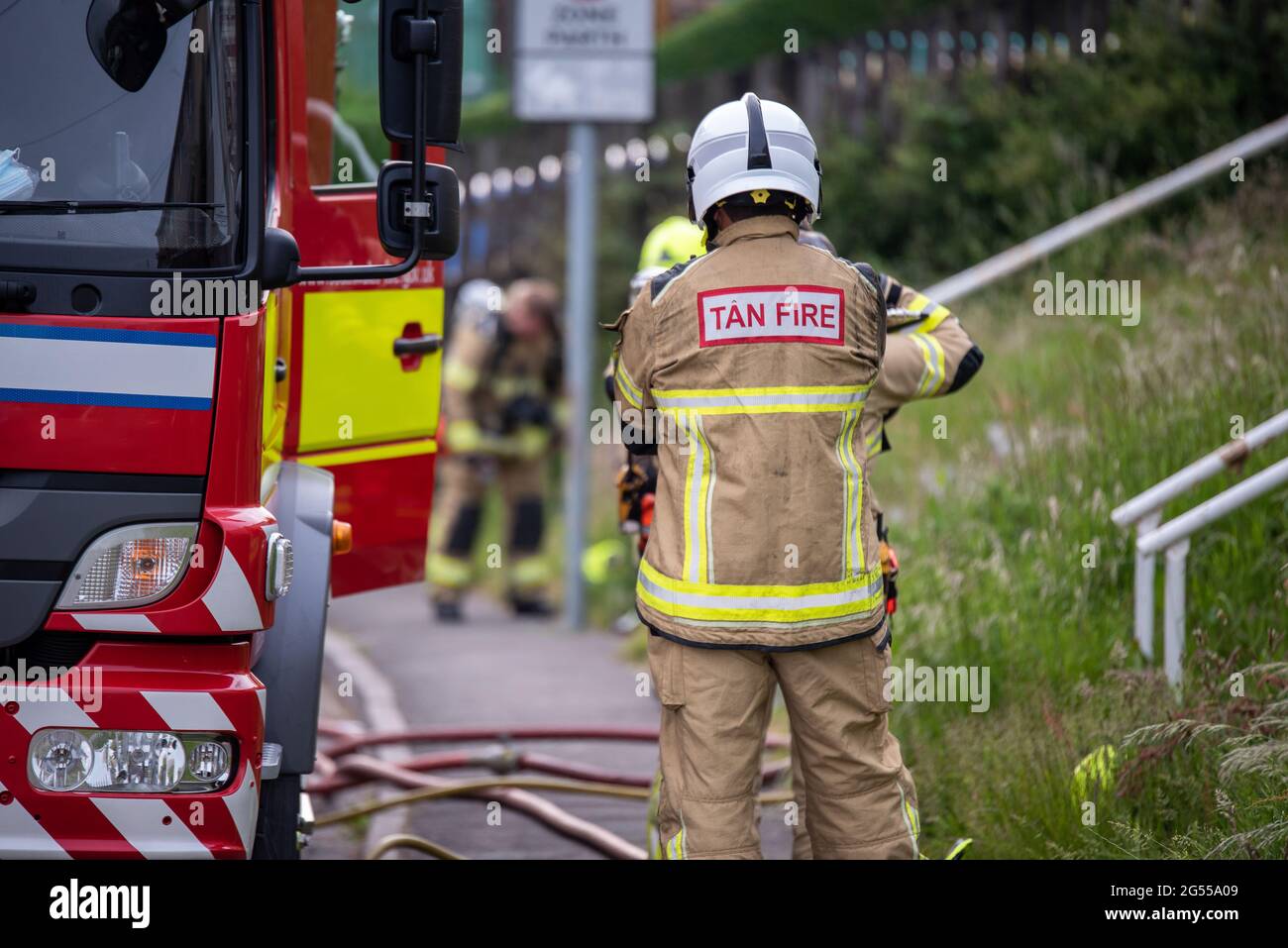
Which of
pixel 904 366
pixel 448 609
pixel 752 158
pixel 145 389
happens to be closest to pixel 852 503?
pixel 904 366

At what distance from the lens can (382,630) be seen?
10344mm

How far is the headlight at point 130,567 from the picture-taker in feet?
11.3

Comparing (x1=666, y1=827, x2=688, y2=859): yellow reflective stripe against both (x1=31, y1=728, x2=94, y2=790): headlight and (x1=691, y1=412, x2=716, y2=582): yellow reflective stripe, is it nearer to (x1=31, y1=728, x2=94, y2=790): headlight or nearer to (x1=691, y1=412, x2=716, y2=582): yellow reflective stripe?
(x1=691, y1=412, x2=716, y2=582): yellow reflective stripe

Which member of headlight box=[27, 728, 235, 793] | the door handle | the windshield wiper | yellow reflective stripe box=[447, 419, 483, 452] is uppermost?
yellow reflective stripe box=[447, 419, 483, 452]

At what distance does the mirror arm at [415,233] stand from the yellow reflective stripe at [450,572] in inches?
272

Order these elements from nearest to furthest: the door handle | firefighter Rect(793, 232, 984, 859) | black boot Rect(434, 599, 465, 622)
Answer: firefighter Rect(793, 232, 984, 859) → the door handle → black boot Rect(434, 599, 465, 622)

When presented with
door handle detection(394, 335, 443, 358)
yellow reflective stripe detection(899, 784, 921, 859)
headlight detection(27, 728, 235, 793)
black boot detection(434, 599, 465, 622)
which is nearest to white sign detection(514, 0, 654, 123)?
black boot detection(434, 599, 465, 622)

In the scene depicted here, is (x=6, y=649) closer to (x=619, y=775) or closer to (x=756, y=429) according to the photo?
(x=756, y=429)

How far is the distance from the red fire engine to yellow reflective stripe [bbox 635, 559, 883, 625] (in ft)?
2.94

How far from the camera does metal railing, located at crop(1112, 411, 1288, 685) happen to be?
194 inches

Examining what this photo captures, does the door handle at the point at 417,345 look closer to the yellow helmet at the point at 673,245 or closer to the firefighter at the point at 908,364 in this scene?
the yellow helmet at the point at 673,245

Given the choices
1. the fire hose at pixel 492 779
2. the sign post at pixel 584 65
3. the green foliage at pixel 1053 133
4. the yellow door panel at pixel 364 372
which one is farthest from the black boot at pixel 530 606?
the yellow door panel at pixel 364 372
